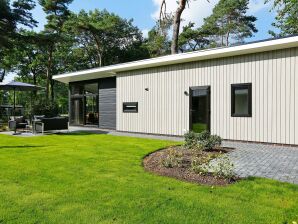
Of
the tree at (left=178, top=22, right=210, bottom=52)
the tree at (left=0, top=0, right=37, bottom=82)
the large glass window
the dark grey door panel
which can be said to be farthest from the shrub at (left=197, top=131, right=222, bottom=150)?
the tree at (left=178, top=22, right=210, bottom=52)

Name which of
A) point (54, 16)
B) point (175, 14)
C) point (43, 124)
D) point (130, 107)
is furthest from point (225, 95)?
point (54, 16)

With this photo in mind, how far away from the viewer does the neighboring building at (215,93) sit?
322 inches

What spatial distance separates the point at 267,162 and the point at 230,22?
23.9m

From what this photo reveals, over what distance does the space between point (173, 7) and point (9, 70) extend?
83.3 feet

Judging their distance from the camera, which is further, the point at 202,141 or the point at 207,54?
the point at 207,54

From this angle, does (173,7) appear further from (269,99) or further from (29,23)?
(29,23)

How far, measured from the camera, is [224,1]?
26594mm

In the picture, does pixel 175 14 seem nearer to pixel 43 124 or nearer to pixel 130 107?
pixel 130 107

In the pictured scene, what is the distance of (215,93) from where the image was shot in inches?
383

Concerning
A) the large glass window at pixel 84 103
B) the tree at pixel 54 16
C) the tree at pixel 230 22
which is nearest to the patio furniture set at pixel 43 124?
the large glass window at pixel 84 103

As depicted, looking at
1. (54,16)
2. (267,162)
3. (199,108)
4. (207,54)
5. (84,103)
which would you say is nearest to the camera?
(267,162)

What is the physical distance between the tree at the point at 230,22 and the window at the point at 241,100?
19291 millimetres

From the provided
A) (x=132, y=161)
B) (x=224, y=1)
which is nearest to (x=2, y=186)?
(x=132, y=161)

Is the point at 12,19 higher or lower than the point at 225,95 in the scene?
higher
